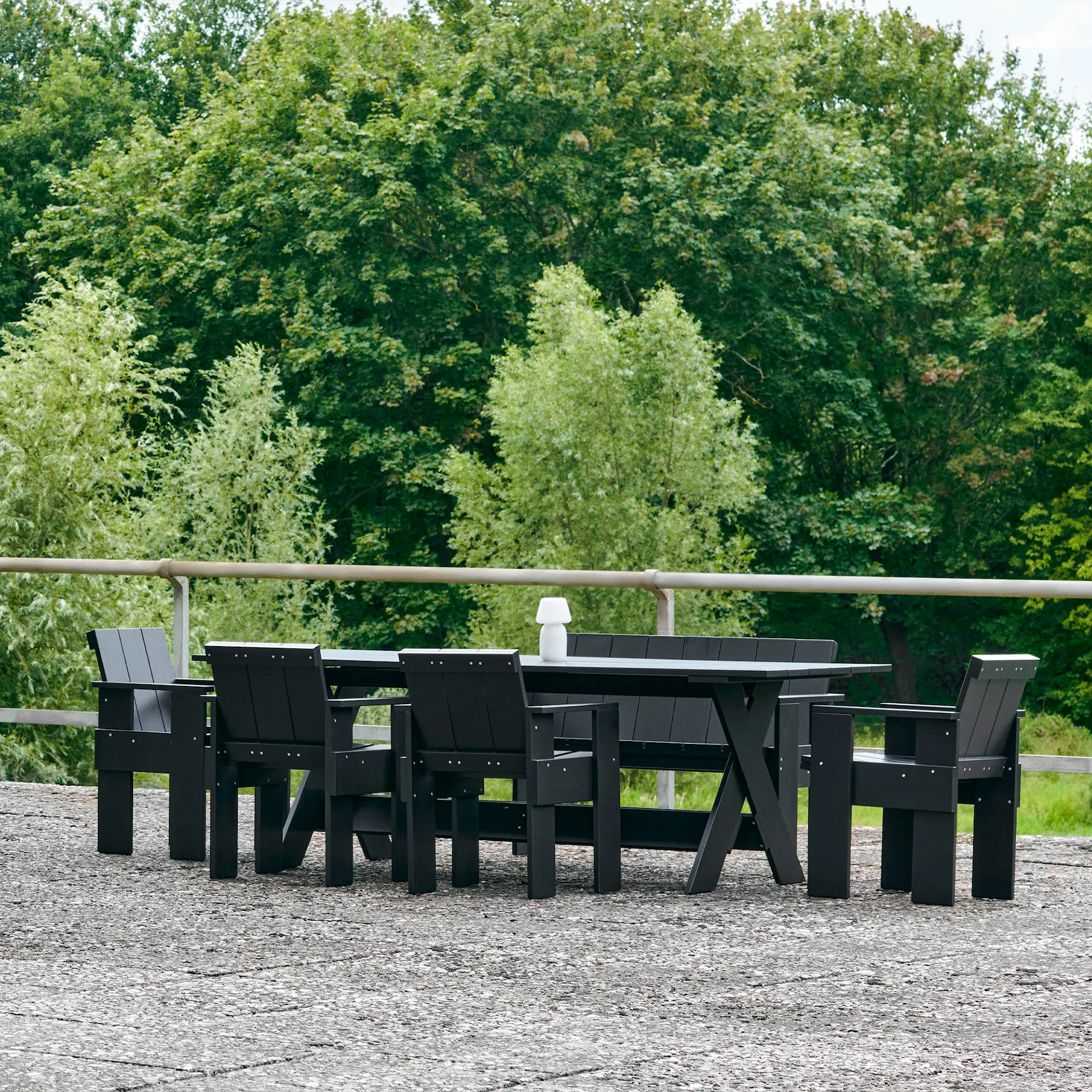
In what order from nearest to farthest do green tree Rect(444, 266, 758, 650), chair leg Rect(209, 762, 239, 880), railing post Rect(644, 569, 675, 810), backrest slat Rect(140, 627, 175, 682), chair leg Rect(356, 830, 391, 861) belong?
chair leg Rect(209, 762, 239, 880) < chair leg Rect(356, 830, 391, 861) < backrest slat Rect(140, 627, 175, 682) < railing post Rect(644, 569, 675, 810) < green tree Rect(444, 266, 758, 650)

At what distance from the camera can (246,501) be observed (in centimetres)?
3128

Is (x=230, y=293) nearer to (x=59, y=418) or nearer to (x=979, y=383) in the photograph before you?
(x=59, y=418)

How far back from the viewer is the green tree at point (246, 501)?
1175 inches

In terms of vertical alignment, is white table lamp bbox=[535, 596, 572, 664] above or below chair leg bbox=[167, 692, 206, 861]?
above

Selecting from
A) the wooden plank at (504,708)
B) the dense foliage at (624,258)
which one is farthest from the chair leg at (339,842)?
the dense foliage at (624,258)

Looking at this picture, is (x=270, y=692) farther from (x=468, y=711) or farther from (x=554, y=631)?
(x=554, y=631)

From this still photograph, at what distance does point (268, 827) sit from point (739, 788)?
1.63m

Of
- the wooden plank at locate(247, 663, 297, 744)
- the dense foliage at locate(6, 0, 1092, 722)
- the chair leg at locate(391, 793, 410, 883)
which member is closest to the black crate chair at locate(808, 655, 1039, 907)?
the chair leg at locate(391, 793, 410, 883)

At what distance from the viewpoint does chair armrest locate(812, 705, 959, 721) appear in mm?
5418

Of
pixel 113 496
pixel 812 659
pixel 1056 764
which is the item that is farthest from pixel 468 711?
pixel 113 496

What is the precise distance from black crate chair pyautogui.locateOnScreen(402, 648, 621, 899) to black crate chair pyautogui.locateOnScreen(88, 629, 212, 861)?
37.6 inches

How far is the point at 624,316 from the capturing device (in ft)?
103

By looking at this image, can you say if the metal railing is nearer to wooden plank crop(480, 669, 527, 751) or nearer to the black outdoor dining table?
the black outdoor dining table

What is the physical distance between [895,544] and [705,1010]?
29559 mm
